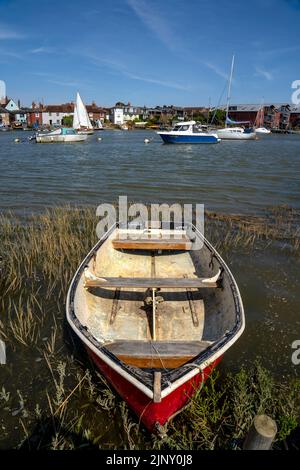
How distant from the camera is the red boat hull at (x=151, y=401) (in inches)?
124

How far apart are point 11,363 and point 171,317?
2.66m

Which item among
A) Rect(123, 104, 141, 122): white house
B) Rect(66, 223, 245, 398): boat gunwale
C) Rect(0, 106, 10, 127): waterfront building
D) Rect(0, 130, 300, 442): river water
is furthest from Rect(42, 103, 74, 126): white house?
Rect(66, 223, 245, 398): boat gunwale

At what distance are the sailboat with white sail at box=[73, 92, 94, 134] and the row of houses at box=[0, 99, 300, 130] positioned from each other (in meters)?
38.3

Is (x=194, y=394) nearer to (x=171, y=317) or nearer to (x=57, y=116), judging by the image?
(x=171, y=317)

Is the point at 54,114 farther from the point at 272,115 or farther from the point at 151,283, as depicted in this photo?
the point at 151,283

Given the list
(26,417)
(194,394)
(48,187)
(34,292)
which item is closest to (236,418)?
(194,394)

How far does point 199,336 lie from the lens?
500 centimetres

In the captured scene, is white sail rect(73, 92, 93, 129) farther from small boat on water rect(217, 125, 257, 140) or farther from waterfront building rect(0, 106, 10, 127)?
waterfront building rect(0, 106, 10, 127)

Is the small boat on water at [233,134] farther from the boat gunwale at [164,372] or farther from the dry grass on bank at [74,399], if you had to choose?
the boat gunwale at [164,372]

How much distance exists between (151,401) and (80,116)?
226ft

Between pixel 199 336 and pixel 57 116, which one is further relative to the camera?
pixel 57 116

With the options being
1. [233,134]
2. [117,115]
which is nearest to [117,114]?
[117,115]

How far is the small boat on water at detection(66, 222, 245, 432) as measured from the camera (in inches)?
130

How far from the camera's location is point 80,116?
65000 mm
